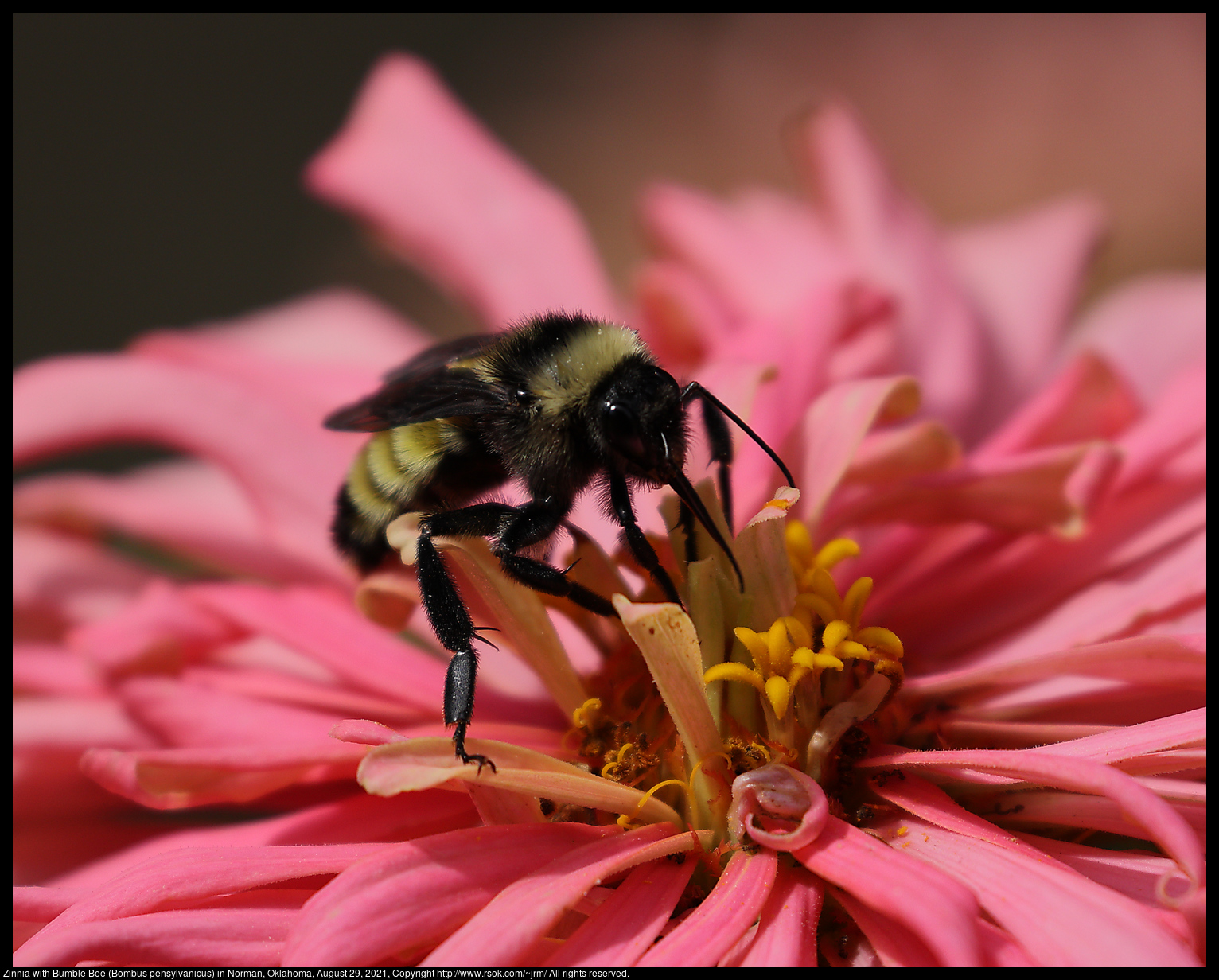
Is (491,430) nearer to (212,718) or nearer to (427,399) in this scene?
(427,399)

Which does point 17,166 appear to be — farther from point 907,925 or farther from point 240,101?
point 907,925

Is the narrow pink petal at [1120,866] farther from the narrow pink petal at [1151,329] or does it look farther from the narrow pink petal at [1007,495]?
the narrow pink petal at [1151,329]

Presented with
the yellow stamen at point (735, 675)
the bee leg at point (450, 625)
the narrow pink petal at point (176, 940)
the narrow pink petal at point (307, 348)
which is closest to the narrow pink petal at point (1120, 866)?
the yellow stamen at point (735, 675)

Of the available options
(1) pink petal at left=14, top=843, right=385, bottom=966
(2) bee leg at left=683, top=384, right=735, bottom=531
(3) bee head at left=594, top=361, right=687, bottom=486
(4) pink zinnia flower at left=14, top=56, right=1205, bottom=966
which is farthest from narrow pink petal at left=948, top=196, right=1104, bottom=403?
(1) pink petal at left=14, top=843, right=385, bottom=966

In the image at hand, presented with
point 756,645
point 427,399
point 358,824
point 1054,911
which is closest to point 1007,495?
point 756,645

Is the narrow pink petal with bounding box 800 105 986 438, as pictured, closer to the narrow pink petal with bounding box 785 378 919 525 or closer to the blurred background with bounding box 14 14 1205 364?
the narrow pink petal with bounding box 785 378 919 525

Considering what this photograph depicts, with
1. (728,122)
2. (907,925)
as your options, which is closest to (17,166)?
(728,122)
